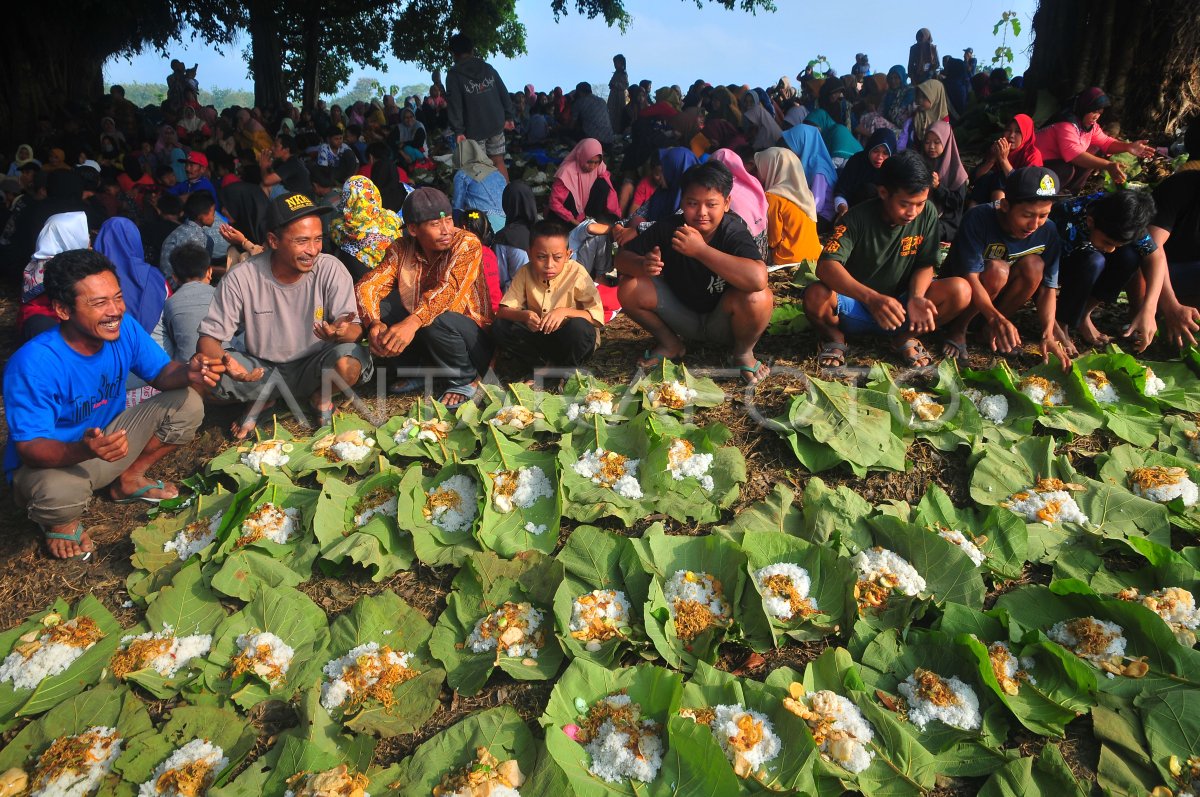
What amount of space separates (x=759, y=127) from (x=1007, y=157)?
2.80 meters

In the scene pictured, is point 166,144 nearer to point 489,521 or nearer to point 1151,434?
point 489,521

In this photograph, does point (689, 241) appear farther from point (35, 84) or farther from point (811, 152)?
point (35, 84)

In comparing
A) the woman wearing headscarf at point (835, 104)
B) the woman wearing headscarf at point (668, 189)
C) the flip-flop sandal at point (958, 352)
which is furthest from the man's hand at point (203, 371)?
the woman wearing headscarf at point (835, 104)

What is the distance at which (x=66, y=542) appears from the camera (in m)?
3.07

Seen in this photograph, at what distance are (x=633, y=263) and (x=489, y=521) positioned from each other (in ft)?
5.50

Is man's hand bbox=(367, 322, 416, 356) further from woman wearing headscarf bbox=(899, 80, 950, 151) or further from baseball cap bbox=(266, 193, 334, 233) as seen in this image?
woman wearing headscarf bbox=(899, 80, 950, 151)

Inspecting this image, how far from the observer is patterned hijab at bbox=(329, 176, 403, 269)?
5039mm

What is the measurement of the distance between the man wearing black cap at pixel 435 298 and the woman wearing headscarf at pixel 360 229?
1.03 m

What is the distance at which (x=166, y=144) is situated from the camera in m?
10.3

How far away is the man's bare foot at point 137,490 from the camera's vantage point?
11.1 ft

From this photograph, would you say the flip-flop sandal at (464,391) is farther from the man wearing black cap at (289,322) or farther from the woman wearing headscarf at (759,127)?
the woman wearing headscarf at (759,127)

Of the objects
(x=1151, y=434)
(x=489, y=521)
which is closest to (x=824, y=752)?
(x=489, y=521)

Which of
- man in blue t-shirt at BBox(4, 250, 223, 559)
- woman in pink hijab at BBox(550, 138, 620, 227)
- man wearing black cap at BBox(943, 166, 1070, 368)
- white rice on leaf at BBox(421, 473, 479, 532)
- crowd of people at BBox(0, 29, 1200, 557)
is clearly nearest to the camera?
white rice on leaf at BBox(421, 473, 479, 532)

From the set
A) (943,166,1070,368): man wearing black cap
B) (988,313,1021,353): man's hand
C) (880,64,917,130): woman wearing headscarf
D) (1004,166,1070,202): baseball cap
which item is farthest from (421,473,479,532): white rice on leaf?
(880,64,917,130): woman wearing headscarf
